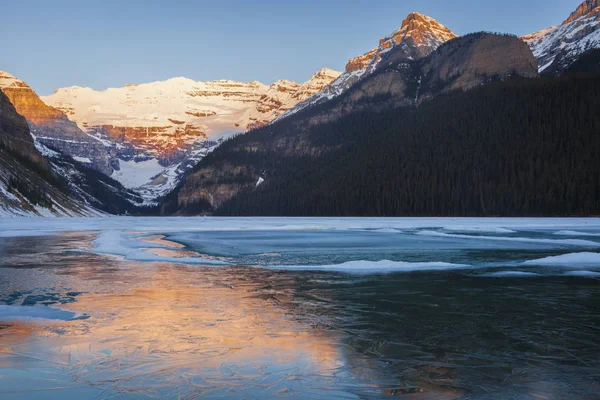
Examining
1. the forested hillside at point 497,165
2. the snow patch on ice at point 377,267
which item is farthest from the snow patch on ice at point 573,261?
the forested hillside at point 497,165

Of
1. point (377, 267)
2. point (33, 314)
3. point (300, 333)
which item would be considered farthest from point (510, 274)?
point (33, 314)

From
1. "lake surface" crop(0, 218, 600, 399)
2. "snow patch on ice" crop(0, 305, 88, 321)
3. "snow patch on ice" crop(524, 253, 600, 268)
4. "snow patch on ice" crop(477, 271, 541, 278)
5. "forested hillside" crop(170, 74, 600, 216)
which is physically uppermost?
"forested hillside" crop(170, 74, 600, 216)

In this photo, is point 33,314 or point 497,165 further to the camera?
point 497,165

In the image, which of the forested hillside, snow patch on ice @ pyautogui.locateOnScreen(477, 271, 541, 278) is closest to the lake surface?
snow patch on ice @ pyautogui.locateOnScreen(477, 271, 541, 278)

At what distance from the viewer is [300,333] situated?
1355 cm

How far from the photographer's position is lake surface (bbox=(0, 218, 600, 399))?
966cm

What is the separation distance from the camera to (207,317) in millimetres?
15383

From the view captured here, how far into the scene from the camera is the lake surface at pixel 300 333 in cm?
966

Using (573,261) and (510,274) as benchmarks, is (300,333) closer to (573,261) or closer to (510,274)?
(510,274)

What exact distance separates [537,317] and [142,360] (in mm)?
10102

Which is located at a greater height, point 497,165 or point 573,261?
point 497,165

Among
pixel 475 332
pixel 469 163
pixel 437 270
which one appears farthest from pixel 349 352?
pixel 469 163

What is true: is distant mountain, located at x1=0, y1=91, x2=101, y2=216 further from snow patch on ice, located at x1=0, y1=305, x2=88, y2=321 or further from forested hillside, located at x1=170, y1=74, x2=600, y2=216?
snow patch on ice, located at x1=0, y1=305, x2=88, y2=321

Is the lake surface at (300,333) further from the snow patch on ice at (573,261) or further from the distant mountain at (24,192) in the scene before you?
the distant mountain at (24,192)
